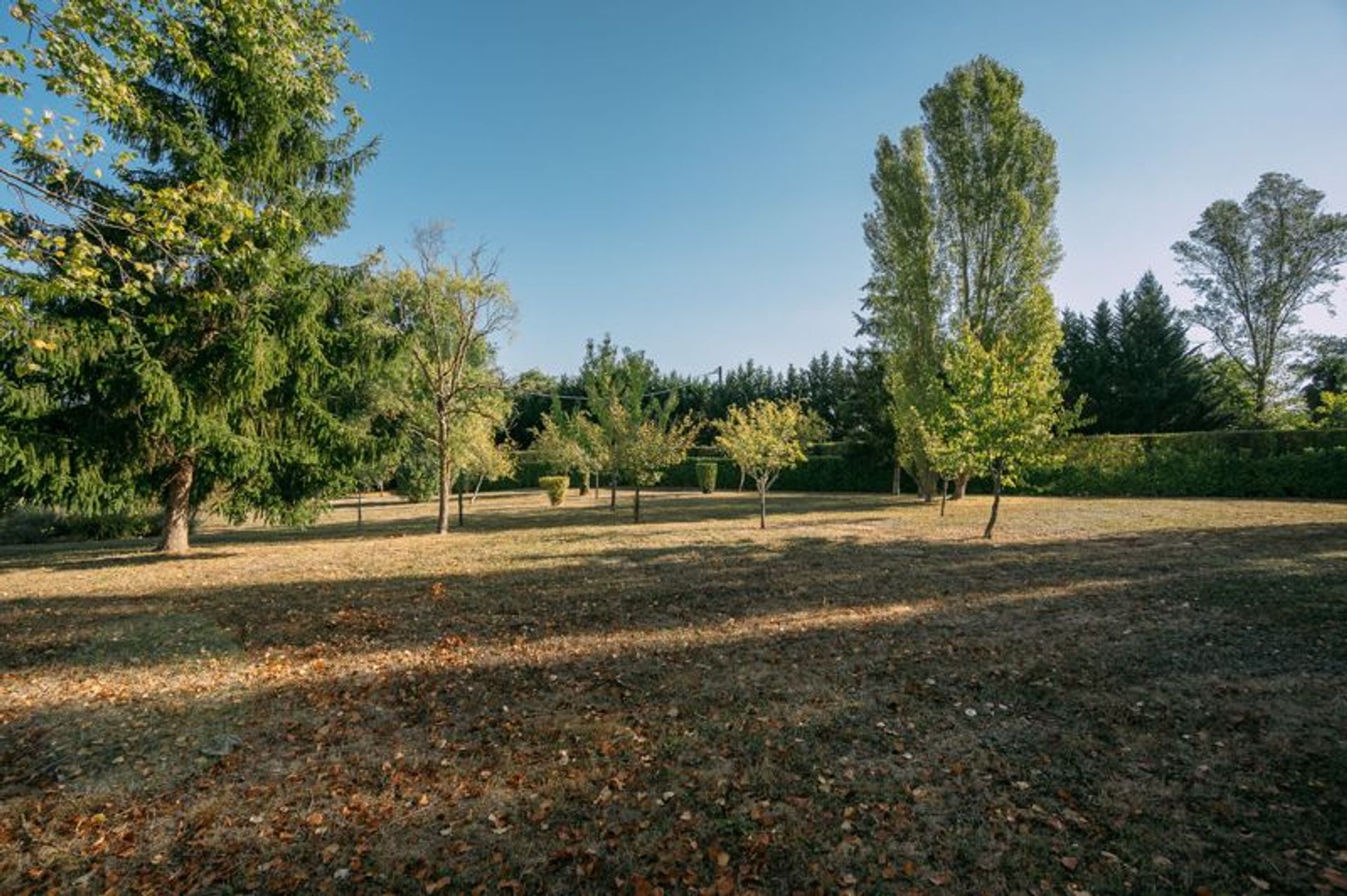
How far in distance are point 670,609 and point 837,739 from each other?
4304 mm

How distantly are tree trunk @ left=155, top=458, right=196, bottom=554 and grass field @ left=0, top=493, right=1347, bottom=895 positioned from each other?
3.45 metres

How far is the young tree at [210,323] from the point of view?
9305mm

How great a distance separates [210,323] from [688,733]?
1425 cm

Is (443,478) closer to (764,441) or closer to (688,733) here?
(764,441)

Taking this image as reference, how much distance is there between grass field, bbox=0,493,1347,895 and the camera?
136 inches

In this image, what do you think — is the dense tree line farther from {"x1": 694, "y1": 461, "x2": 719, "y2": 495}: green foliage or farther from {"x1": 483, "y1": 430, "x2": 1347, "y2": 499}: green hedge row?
{"x1": 694, "y1": 461, "x2": 719, "y2": 495}: green foliage

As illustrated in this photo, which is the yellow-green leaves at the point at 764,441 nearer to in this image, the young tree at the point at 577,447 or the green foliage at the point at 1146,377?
the young tree at the point at 577,447

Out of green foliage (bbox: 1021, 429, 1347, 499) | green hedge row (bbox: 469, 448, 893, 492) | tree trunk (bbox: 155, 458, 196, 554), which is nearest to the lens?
tree trunk (bbox: 155, 458, 196, 554)

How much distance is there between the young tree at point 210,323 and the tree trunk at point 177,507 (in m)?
0.04

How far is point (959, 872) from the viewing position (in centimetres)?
330

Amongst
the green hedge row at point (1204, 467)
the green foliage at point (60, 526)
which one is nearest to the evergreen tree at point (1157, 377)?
the green hedge row at point (1204, 467)

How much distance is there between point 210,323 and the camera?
43.0 feet

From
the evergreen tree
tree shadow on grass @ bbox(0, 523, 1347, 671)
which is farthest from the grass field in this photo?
the evergreen tree

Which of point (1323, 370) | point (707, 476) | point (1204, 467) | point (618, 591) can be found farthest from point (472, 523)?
point (1323, 370)
